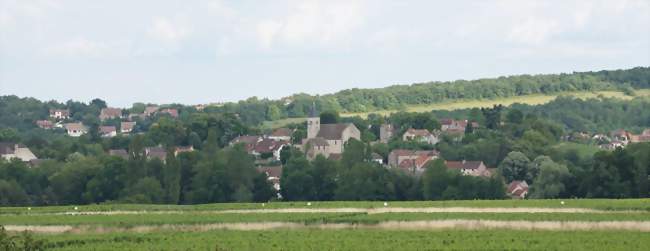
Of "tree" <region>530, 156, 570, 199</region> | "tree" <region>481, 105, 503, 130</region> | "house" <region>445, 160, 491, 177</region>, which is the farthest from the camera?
"tree" <region>481, 105, 503, 130</region>

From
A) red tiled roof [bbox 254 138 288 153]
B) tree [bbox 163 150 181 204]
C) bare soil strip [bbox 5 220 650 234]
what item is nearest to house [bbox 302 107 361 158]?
red tiled roof [bbox 254 138 288 153]

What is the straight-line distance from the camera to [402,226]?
221 ft

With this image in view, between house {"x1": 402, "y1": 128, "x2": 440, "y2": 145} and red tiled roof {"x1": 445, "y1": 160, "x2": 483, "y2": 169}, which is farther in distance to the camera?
house {"x1": 402, "y1": 128, "x2": 440, "y2": 145}

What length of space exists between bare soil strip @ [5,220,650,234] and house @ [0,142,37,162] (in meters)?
101

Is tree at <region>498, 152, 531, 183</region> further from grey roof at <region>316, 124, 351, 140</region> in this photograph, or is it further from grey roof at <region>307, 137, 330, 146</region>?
grey roof at <region>316, 124, 351, 140</region>

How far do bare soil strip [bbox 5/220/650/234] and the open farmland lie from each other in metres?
0.04

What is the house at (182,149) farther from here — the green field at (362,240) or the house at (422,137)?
the green field at (362,240)

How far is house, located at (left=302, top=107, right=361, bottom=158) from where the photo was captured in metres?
180

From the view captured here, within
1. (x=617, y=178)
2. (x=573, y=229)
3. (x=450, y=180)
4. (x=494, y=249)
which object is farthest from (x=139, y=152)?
(x=494, y=249)

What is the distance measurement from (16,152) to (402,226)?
111 meters

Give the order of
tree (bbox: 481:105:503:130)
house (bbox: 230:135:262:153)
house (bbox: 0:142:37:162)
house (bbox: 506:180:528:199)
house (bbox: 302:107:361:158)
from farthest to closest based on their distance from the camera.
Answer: tree (bbox: 481:105:503:130) → house (bbox: 230:135:262:153) → house (bbox: 302:107:361:158) → house (bbox: 0:142:37:162) → house (bbox: 506:180:528:199)

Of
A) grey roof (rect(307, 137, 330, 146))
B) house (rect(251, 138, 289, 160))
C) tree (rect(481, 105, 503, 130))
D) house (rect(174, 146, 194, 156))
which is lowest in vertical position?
house (rect(251, 138, 289, 160))

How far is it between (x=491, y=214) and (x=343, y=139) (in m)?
118

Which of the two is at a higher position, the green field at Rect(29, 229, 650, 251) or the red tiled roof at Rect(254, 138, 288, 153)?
the green field at Rect(29, 229, 650, 251)
